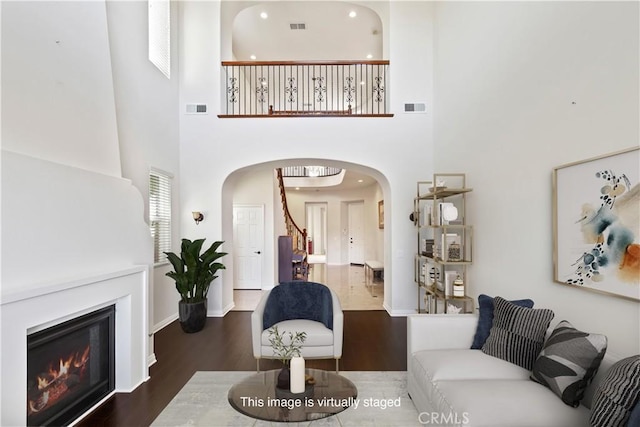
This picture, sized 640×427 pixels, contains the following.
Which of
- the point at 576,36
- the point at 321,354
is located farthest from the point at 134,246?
the point at 576,36

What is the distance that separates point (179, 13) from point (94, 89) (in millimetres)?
3345

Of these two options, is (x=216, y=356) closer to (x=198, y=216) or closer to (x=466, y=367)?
(x=198, y=216)

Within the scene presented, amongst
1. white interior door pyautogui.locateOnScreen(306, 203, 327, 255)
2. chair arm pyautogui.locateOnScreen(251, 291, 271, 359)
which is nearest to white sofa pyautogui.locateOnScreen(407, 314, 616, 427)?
chair arm pyautogui.locateOnScreen(251, 291, 271, 359)

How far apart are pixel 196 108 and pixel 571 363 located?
5670 millimetres

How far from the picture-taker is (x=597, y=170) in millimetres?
2268

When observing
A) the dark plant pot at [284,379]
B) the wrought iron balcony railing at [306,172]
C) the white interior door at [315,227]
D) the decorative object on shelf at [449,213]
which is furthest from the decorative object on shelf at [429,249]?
the white interior door at [315,227]

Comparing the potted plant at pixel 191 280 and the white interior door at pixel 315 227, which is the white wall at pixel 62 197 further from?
the white interior door at pixel 315 227

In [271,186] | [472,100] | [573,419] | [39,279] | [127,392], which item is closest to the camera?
[573,419]

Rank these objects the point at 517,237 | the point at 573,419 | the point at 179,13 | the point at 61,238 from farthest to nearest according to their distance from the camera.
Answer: the point at 179,13 < the point at 517,237 < the point at 61,238 < the point at 573,419

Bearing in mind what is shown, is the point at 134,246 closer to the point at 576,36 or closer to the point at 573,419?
the point at 573,419

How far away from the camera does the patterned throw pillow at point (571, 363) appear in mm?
1855

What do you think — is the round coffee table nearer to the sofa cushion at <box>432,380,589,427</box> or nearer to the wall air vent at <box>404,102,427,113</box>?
the sofa cushion at <box>432,380,589,427</box>

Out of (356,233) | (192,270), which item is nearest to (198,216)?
(192,270)

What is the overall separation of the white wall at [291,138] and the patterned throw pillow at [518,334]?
2949 mm
